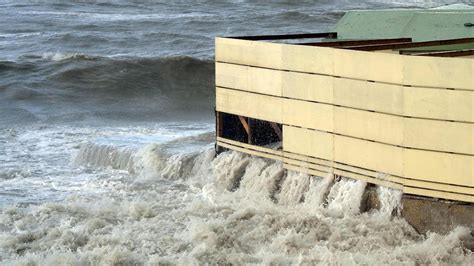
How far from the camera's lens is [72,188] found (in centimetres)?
2164

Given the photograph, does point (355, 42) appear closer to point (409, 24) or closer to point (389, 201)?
point (409, 24)

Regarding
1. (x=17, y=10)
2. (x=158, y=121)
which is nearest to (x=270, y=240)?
(x=158, y=121)

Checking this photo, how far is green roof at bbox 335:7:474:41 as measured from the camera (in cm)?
2191

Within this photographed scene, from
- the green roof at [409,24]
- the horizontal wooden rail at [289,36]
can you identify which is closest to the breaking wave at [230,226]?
the horizontal wooden rail at [289,36]

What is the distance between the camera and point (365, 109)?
58.0 ft

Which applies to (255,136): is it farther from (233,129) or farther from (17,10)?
(17,10)

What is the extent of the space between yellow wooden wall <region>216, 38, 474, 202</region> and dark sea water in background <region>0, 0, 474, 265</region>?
48 centimetres

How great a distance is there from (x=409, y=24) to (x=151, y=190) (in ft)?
19.7

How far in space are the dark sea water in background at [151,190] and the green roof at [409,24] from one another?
12.6 ft

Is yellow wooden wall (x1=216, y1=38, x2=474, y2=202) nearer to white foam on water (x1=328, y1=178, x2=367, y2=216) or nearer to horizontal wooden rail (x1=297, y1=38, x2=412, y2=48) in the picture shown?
white foam on water (x1=328, y1=178, x2=367, y2=216)

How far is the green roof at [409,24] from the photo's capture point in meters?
21.9

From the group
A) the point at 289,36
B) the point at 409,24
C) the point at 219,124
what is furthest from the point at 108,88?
the point at 219,124

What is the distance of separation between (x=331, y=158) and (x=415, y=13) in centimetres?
560

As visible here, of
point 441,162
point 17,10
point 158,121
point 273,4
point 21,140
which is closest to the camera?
point 441,162
